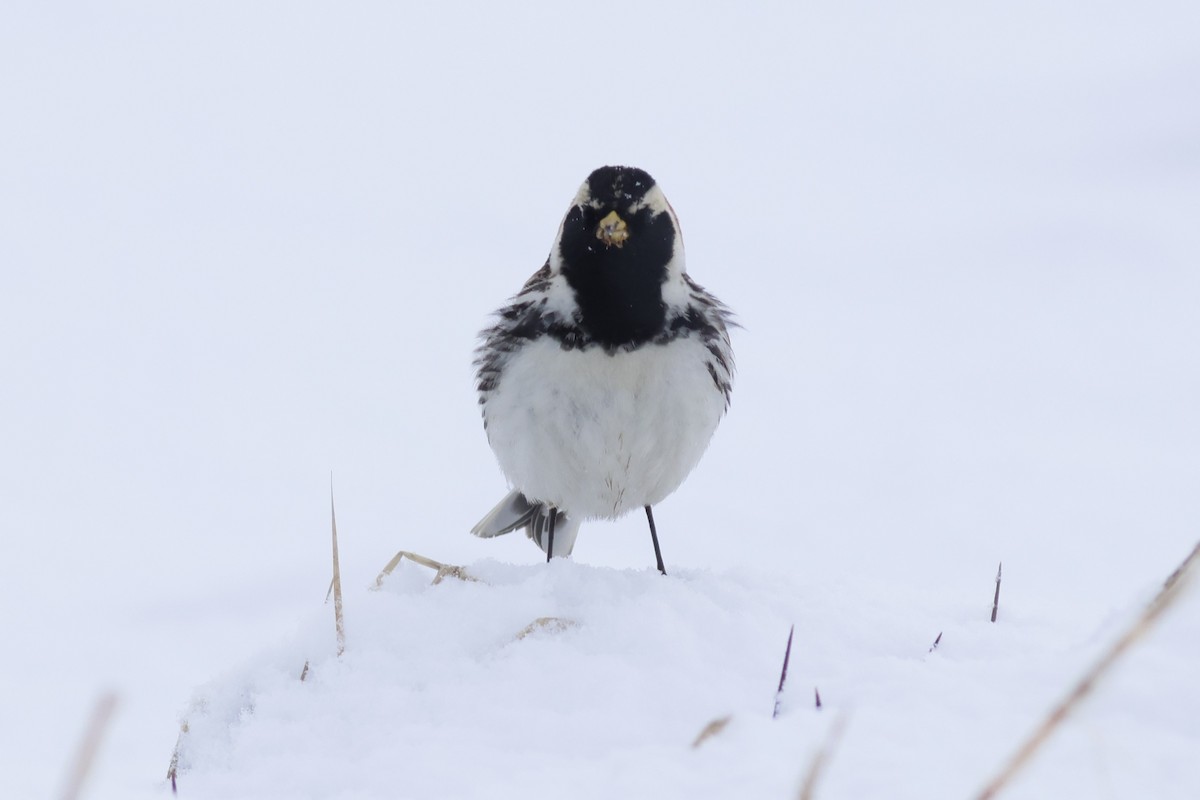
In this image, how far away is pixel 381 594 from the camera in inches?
120

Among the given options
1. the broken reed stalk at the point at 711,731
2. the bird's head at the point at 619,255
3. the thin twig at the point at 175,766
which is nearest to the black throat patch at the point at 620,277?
the bird's head at the point at 619,255

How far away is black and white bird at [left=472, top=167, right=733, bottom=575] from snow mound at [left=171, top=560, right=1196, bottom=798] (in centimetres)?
91

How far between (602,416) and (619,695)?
74.1 inches

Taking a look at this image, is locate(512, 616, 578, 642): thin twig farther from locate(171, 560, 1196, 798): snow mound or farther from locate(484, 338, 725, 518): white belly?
locate(484, 338, 725, 518): white belly

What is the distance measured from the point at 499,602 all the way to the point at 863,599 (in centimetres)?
98

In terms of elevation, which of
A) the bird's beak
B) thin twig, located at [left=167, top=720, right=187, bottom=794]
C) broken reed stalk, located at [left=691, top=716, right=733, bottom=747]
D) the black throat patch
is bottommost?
thin twig, located at [left=167, top=720, right=187, bottom=794]

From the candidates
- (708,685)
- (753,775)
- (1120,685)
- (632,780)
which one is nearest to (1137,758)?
(1120,685)

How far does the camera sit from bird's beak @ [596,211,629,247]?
4.07 meters

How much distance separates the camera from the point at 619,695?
2330 mm

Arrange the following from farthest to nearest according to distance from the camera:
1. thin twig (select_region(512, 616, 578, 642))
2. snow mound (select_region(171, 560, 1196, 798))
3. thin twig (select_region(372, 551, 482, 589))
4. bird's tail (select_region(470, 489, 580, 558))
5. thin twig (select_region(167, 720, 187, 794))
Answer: bird's tail (select_region(470, 489, 580, 558))
thin twig (select_region(372, 551, 482, 589))
thin twig (select_region(512, 616, 578, 642))
thin twig (select_region(167, 720, 187, 794))
snow mound (select_region(171, 560, 1196, 798))

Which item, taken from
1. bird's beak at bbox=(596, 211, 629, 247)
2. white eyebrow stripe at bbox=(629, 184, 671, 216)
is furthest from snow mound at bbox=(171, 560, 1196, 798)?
white eyebrow stripe at bbox=(629, 184, 671, 216)

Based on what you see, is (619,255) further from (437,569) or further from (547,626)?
(547,626)

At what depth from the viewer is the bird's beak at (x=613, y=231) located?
13.4 feet

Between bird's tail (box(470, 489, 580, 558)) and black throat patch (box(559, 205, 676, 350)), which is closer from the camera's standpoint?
black throat patch (box(559, 205, 676, 350))
